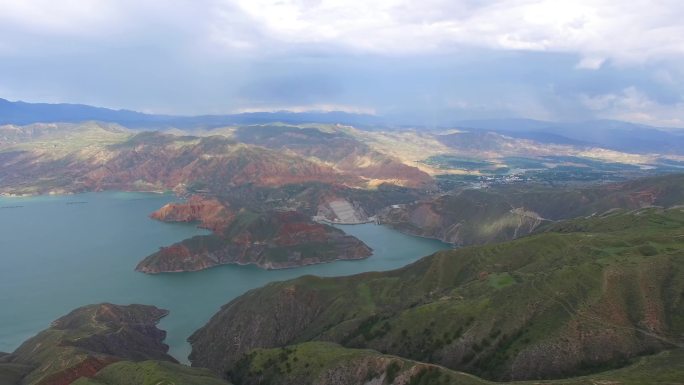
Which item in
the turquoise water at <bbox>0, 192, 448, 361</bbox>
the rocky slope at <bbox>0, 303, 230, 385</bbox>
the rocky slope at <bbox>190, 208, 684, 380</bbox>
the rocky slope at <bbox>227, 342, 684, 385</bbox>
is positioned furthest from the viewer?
the turquoise water at <bbox>0, 192, 448, 361</bbox>

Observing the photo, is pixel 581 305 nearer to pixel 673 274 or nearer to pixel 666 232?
pixel 673 274

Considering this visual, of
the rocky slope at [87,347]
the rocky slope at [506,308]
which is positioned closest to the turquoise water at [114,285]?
the rocky slope at [87,347]

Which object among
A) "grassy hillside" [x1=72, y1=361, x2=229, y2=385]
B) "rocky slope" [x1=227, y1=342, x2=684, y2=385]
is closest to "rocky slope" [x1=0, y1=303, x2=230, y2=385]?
"grassy hillside" [x1=72, y1=361, x2=229, y2=385]

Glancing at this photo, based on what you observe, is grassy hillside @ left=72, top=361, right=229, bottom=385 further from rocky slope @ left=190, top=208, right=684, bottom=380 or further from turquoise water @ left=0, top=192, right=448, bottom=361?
turquoise water @ left=0, top=192, right=448, bottom=361

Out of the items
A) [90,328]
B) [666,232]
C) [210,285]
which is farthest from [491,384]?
[210,285]

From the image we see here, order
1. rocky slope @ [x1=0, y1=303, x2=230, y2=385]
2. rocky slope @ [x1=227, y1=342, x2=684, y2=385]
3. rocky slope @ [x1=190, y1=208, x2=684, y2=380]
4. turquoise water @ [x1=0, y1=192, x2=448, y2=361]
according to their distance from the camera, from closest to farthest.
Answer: rocky slope @ [x1=227, y1=342, x2=684, y2=385]
rocky slope @ [x1=190, y1=208, x2=684, y2=380]
rocky slope @ [x1=0, y1=303, x2=230, y2=385]
turquoise water @ [x1=0, y1=192, x2=448, y2=361]

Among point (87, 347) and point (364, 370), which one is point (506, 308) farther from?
point (87, 347)

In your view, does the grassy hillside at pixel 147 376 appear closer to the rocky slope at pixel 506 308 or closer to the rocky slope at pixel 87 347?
the rocky slope at pixel 87 347
